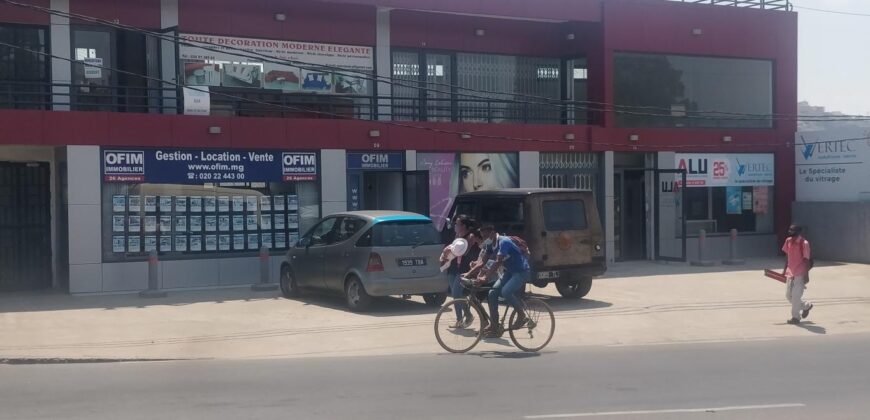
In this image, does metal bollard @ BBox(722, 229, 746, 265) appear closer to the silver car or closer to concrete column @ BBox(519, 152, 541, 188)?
concrete column @ BBox(519, 152, 541, 188)

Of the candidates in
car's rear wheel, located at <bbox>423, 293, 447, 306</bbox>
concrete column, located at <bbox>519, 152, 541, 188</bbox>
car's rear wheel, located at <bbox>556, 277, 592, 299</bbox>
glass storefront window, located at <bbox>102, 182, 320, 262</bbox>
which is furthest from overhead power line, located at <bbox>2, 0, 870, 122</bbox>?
car's rear wheel, located at <bbox>423, 293, 447, 306</bbox>

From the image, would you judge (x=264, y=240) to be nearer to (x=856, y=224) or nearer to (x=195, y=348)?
(x=195, y=348)

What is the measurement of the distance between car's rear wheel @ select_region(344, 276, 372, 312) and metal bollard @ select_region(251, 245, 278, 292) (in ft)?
10.7

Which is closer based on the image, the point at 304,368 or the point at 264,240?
the point at 304,368

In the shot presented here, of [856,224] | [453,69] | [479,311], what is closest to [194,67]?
[453,69]

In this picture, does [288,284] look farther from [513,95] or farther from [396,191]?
[513,95]

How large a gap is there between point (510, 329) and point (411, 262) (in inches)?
146

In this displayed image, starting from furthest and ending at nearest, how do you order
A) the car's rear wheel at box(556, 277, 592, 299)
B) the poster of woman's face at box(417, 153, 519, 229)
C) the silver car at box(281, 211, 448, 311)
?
the poster of woman's face at box(417, 153, 519, 229), the car's rear wheel at box(556, 277, 592, 299), the silver car at box(281, 211, 448, 311)

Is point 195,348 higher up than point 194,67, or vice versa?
point 194,67

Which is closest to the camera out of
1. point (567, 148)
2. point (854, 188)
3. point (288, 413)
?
point (288, 413)

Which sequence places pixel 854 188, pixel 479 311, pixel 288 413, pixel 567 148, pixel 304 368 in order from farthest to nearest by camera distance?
1. pixel 854 188
2. pixel 567 148
3. pixel 479 311
4. pixel 304 368
5. pixel 288 413

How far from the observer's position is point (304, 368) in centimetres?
1226

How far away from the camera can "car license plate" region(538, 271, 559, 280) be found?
17.8 meters

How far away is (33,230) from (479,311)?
39.4 feet
